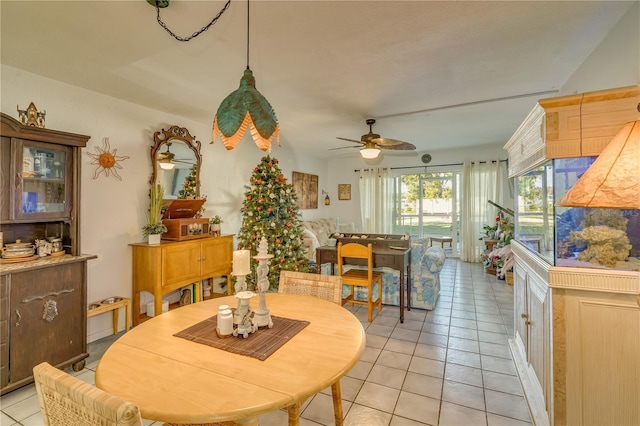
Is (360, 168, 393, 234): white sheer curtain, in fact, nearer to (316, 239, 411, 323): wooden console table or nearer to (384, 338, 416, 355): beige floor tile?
(316, 239, 411, 323): wooden console table

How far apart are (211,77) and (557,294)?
2.91 meters

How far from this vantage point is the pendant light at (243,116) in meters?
1.38

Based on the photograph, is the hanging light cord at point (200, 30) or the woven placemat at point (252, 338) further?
the hanging light cord at point (200, 30)

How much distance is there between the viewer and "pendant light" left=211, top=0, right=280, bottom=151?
1382 mm

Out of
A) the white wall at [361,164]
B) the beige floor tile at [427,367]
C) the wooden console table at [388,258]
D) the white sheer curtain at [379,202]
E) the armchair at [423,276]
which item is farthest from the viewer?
the white sheer curtain at [379,202]

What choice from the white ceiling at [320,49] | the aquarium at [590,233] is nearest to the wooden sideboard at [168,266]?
the white ceiling at [320,49]

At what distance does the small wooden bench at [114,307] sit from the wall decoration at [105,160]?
1.25 meters

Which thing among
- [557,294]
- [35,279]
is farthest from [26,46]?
[557,294]

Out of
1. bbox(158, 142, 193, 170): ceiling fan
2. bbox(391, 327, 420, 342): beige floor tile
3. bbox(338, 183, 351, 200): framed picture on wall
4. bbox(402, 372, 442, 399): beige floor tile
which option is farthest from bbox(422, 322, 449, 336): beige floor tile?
bbox(338, 183, 351, 200): framed picture on wall

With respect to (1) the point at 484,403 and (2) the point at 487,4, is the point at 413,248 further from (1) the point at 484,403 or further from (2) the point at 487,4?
(2) the point at 487,4

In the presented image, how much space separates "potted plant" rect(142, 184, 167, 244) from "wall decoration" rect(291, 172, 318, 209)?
121 inches

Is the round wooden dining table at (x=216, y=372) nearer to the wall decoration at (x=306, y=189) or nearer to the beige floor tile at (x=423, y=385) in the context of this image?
the beige floor tile at (x=423, y=385)

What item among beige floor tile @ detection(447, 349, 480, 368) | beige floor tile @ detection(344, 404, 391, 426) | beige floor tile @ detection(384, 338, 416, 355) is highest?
beige floor tile @ detection(384, 338, 416, 355)

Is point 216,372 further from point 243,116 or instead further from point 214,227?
point 214,227
